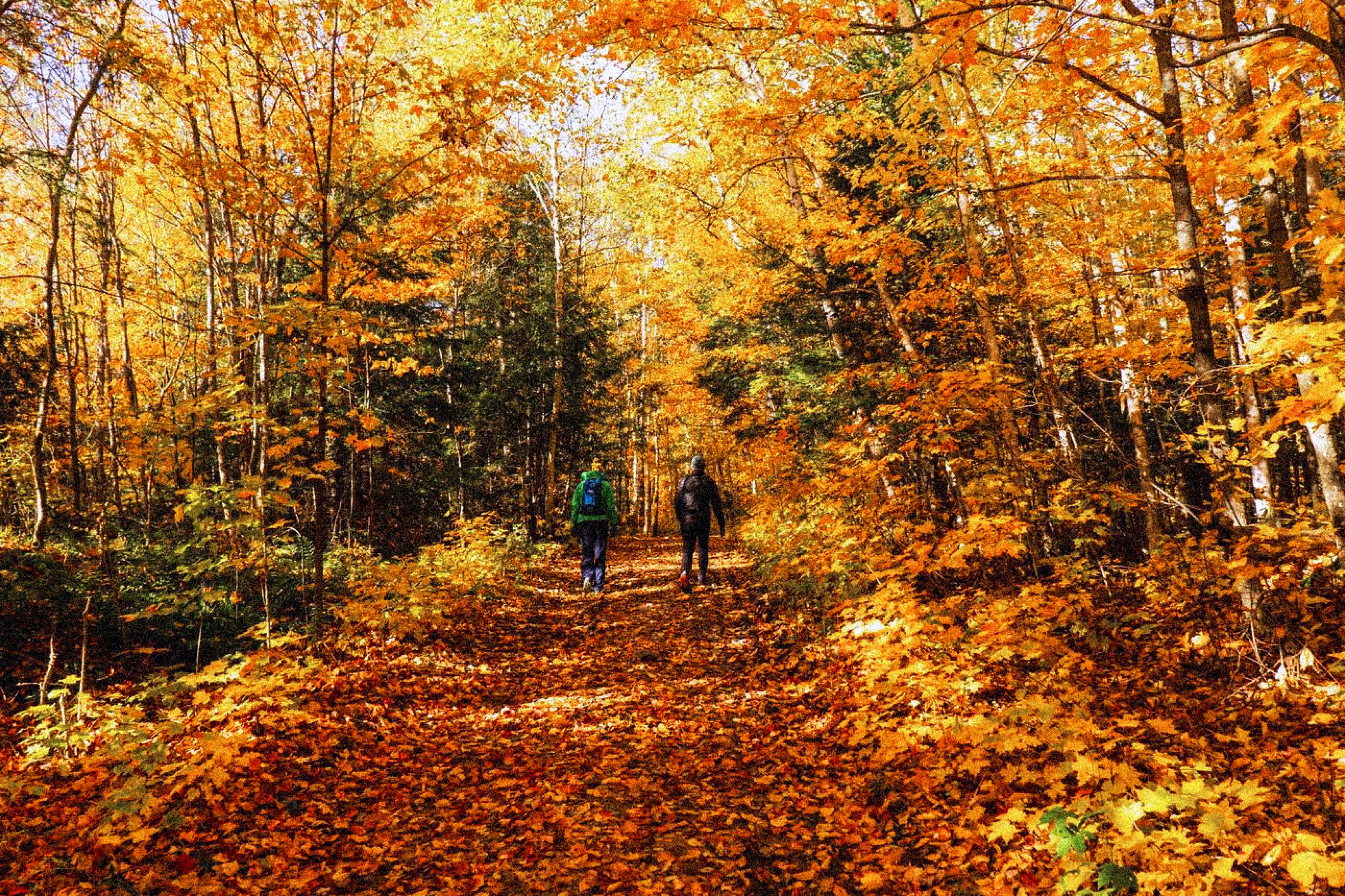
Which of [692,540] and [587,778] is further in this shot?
[692,540]

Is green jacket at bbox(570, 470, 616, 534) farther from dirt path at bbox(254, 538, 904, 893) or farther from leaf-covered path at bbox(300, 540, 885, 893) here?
dirt path at bbox(254, 538, 904, 893)

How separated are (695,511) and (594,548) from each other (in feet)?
6.27

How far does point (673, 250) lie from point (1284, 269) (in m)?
20.2

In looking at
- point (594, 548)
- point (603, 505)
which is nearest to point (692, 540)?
point (603, 505)

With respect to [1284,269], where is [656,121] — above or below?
above

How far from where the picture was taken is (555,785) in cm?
472

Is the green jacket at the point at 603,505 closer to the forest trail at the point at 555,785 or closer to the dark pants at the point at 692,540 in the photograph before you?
the dark pants at the point at 692,540

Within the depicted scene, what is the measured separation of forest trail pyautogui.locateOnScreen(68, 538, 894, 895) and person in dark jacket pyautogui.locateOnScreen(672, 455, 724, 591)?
2.82 metres

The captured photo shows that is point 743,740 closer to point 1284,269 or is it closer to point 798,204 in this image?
point 1284,269

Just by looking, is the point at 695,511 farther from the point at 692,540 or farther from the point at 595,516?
the point at 595,516

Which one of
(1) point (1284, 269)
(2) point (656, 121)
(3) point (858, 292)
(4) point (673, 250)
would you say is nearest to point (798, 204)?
(3) point (858, 292)

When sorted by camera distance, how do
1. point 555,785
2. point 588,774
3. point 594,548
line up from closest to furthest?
point 555,785 < point 588,774 < point 594,548

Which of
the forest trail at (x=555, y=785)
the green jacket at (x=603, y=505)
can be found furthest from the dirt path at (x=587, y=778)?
the green jacket at (x=603, y=505)

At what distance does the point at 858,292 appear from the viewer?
11.5 metres
